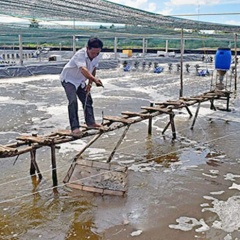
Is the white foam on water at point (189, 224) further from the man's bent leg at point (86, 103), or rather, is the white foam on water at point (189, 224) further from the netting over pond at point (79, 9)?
→ the netting over pond at point (79, 9)

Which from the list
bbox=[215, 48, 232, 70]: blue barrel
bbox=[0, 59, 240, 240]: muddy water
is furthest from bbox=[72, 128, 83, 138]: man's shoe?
bbox=[215, 48, 232, 70]: blue barrel

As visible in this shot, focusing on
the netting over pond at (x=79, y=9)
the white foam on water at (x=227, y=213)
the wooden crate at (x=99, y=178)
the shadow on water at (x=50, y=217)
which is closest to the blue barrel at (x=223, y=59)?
the netting over pond at (x=79, y=9)

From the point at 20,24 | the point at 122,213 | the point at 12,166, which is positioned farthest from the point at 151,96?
the point at 122,213

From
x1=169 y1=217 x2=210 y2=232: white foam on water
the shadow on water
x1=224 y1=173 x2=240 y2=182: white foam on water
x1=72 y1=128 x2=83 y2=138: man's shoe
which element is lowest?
x1=169 y1=217 x2=210 y2=232: white foam on water

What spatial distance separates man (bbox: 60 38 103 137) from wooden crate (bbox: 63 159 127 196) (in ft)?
1.66

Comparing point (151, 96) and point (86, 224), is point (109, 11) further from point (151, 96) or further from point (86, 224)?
point (86, 224)

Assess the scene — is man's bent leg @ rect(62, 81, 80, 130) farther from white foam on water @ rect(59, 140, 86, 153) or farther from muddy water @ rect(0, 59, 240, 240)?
white foam on water @ rect(59, 140, 86, 153)

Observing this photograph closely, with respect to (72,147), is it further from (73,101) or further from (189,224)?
(189,224)

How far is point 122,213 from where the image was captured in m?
4.52

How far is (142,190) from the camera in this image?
5.24 meters

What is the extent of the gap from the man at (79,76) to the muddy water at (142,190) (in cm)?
108

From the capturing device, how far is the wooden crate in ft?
16.6

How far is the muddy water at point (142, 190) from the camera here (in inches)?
164

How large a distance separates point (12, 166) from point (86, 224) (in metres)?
2.35
